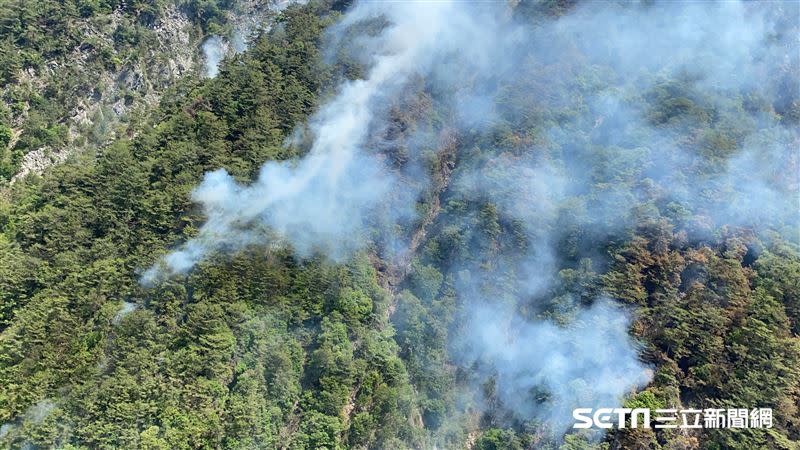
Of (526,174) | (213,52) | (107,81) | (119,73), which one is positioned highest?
(213,52)

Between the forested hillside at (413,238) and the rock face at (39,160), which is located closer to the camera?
the forested hillside at (413,238)

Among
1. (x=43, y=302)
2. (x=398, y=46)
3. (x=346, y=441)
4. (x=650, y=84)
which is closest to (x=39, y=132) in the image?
(x=43, y=302)

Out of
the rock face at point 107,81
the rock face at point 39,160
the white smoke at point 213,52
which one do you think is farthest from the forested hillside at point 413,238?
the white smoke at point 213,52

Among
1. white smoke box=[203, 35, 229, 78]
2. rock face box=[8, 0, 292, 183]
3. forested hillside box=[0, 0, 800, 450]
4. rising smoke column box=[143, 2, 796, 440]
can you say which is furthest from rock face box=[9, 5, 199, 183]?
rising smoke column box=[143, 2, 796, 440]

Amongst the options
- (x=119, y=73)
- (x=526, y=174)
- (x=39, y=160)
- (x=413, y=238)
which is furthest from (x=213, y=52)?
(x=526, y=174)

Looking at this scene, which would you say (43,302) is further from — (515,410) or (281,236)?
(515,410)

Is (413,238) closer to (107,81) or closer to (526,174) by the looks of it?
(526,174)

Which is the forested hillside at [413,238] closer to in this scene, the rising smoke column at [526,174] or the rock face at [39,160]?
the rising smoke column at [526,174]

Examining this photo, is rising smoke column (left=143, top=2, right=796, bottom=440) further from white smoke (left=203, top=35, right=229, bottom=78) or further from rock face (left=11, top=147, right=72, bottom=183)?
rock face (left=11, top=147, right=72, bottom=183)
